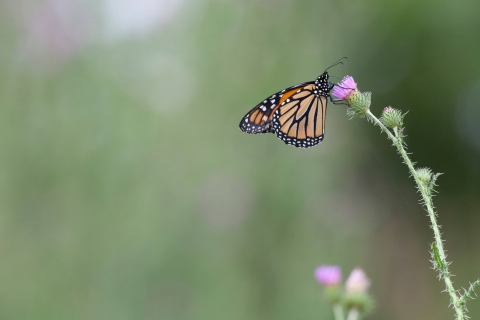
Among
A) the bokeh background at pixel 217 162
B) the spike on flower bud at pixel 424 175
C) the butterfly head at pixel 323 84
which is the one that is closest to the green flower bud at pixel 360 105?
the spike on flower bud at pixel 424 175

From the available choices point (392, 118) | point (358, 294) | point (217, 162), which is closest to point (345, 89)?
point (392, 118)

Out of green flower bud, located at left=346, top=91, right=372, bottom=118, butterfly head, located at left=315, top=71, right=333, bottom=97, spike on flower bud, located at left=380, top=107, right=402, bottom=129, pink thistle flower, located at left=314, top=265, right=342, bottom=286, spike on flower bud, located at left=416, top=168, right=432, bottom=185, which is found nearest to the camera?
spike on flower bud, located at left=416, top=168, right=432, bottom=185

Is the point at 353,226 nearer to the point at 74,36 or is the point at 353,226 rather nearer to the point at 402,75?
the point at 402,75

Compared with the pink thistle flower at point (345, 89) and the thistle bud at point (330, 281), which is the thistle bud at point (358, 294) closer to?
the thistle bud at point (330, 281)

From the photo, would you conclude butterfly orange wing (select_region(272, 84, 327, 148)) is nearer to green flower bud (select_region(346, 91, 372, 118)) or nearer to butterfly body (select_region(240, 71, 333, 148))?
butterfly body (select_region(240, 71, 333, 148))

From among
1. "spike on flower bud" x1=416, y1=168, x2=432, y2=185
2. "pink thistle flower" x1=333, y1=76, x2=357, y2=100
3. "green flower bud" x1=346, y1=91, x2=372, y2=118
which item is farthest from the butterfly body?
"spike on flower bud" x1=416, y1=168, x2=432, y2=185

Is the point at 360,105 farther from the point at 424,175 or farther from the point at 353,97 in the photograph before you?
the point at 424,175
